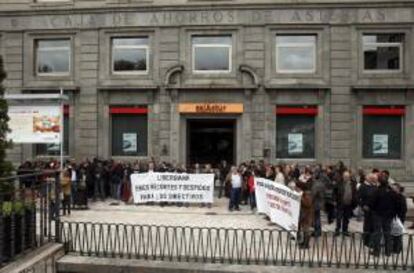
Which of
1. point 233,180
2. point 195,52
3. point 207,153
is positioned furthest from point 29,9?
point 233,180

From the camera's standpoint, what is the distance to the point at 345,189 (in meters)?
16.0

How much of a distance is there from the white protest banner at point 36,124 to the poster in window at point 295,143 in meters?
11.0

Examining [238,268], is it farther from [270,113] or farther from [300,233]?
[270,113]

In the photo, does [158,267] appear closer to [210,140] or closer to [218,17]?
[210,140]

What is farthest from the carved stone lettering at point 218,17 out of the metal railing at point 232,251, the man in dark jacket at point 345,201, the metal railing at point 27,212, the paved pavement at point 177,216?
the metal railing at point 27,212

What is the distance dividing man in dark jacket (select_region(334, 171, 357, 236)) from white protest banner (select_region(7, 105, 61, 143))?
9793 millimetres

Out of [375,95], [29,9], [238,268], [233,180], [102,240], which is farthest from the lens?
[29,9]

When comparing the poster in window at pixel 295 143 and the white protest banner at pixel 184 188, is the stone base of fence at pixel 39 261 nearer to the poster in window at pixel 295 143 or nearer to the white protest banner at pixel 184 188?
the white protest banner at pixel 184 188

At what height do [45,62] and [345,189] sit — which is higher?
[45,62]

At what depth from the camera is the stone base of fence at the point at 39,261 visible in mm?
10453

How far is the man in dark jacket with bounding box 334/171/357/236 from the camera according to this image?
15922 mm

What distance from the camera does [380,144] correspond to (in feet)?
89.6

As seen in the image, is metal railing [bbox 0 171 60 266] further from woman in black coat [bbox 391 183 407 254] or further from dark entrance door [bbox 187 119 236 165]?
dark entrance door [bbox 187 119 236 165]

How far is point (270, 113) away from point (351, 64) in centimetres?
412
